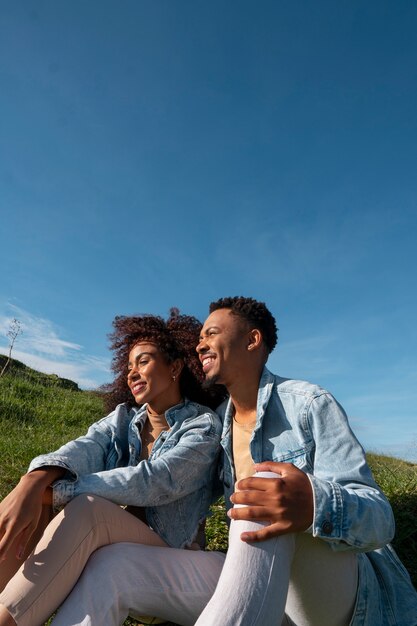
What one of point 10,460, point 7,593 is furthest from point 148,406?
point 10,460

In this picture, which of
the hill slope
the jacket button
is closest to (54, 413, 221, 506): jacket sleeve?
the jacket button

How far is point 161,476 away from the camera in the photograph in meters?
2.55

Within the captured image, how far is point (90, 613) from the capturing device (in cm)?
200

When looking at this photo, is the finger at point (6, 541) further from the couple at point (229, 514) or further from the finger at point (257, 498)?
the finger at point (257, 498)

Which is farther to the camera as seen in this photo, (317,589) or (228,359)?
(228,359)

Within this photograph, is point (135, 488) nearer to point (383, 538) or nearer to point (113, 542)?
point (113, 542)

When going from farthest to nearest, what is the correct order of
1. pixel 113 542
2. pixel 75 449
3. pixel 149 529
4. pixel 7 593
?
1. pixel 75 449
2. pixel 149 529
3. pixel 113 542
4. pixel 7 593

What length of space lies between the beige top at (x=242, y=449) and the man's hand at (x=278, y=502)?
80 centimetres

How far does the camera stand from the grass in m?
3.94

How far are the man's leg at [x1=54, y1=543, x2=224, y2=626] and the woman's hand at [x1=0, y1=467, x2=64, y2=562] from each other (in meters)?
0.32

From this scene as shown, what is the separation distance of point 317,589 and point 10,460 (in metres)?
4.71

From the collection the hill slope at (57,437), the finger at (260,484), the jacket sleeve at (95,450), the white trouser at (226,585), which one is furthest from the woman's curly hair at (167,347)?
the finger at (260,484)

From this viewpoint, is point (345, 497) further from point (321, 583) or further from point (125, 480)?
point (125, 480)

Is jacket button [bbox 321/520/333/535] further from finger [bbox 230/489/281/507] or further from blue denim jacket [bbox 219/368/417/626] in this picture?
finger [bbox 230/489/281/507]
